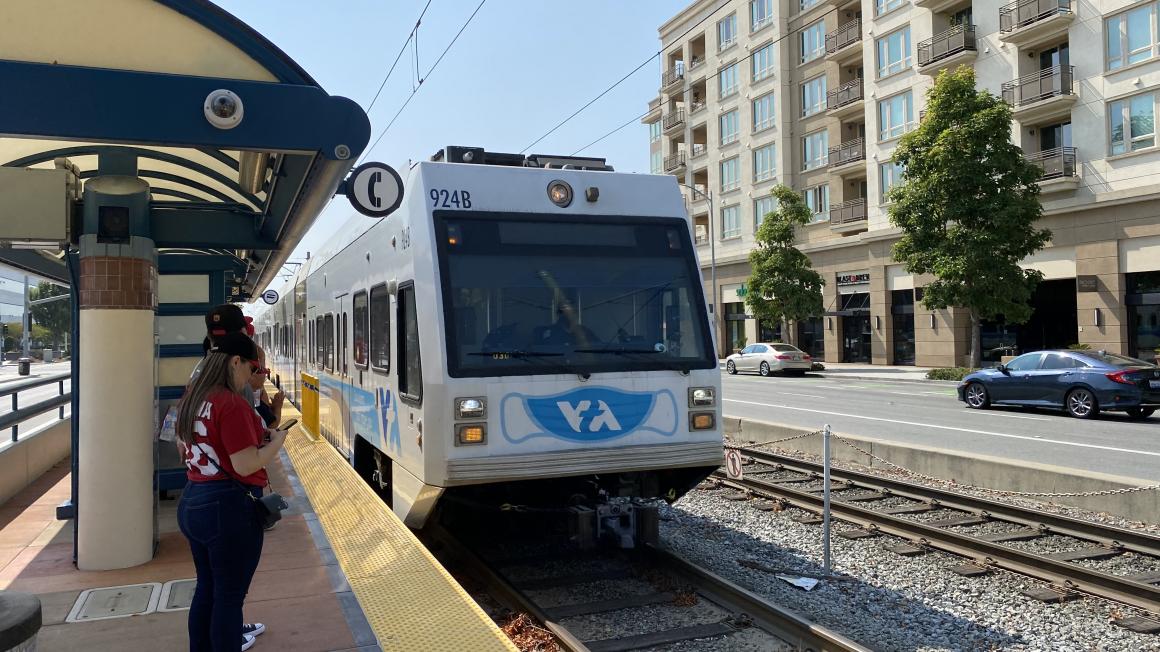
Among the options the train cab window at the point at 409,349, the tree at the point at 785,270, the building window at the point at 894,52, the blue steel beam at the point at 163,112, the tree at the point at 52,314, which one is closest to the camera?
the blue steel beam at the point at 163,112

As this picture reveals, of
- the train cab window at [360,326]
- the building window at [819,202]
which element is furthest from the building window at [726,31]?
the train cab window at [360,326]

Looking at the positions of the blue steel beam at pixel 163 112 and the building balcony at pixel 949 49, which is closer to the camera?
the blue steel beam at pixel 163 112

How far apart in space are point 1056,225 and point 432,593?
31.9 metres

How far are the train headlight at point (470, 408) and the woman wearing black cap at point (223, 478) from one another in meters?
2.26

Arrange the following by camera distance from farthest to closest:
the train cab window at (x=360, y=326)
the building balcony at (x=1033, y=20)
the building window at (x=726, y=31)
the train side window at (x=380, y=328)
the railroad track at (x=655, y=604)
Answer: the building window at (x=726, y=31), the building balcony at (x=1033, y=20), the train cab window at (x=360, y=326), the train side window at (x=380, y=328), the railroad track at (x=655, y=604)

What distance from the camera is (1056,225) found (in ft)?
102

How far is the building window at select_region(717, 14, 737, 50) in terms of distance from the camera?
161ft

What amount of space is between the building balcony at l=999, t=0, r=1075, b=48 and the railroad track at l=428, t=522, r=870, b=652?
30689 mm

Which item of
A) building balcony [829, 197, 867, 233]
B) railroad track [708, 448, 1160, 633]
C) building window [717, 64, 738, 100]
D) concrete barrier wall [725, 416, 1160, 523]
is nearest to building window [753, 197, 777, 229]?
building balcony [829, 197, 867, 233]

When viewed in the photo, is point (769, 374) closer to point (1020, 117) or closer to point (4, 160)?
point (1020, 117)

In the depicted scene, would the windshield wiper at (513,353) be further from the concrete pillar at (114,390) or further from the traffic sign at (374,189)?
the concrete pillar at (114,390)

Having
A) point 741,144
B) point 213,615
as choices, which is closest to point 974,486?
point 213,615

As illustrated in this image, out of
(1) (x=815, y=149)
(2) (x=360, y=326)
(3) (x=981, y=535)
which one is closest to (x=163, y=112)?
(2) (x=360, y=326)

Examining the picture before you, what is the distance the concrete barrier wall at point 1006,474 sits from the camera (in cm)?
862
